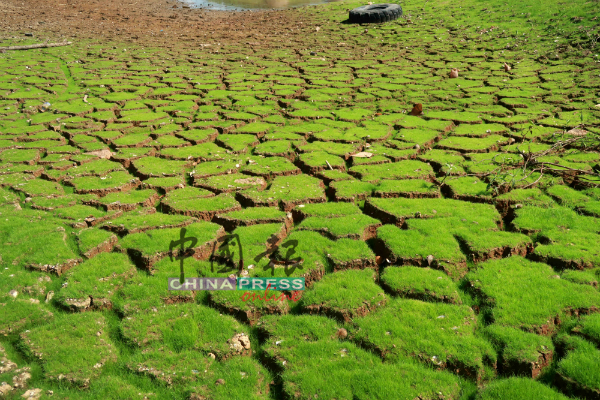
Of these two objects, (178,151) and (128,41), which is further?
(128,41)

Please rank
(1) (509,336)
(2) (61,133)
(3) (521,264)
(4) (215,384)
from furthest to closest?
1. (2) (61,133)
2. (3) (521,264)
3. (1) (509,336)
4. (4) (215,384)

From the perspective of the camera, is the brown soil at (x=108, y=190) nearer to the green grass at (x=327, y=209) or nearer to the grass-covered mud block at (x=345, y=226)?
the green grass at (x=327, y=209)

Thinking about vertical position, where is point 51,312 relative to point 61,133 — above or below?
below

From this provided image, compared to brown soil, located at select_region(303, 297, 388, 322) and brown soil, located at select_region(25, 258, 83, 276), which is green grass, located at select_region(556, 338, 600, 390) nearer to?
brown soil, located at select_region(303, 297, 388, 322)

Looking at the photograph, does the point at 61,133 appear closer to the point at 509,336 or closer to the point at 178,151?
the point at 178,151

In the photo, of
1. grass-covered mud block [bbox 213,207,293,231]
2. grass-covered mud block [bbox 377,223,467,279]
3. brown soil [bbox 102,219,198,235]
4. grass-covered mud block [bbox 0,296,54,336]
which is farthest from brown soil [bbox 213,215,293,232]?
grass-covered mud block [bbox 0,296,54,336]

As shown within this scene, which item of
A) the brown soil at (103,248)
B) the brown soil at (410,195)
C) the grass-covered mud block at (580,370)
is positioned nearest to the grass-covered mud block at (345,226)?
the brown soil at (410,195)

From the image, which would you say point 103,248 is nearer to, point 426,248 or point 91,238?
point 91,238

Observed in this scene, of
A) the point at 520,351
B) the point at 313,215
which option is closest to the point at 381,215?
the point at 313,215

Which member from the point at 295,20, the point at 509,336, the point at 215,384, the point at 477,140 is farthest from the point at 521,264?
the point at 295,20
